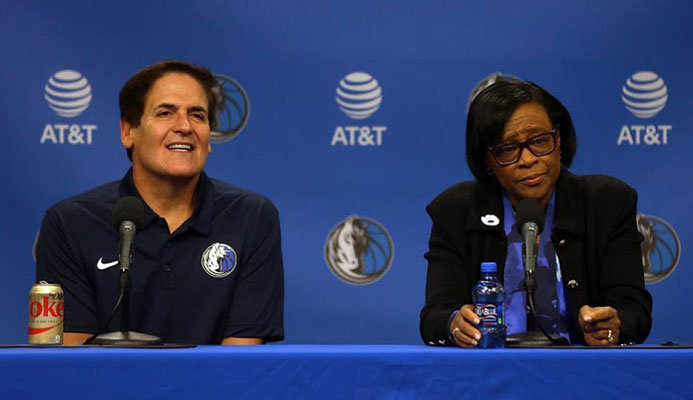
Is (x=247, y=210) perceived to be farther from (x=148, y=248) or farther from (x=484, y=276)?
(x=484, y=276)

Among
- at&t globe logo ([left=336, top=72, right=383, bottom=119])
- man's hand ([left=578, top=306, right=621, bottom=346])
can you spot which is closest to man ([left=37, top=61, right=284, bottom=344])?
at&t globe logo ([left=336, top=72, right=383, bottom=119])

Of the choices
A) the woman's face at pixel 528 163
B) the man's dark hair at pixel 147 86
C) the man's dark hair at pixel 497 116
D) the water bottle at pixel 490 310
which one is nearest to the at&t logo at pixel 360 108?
the man's dark hair at pixel 147 86

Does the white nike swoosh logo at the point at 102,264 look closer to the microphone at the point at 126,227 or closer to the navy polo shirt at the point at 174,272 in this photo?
the navy polo shirt at the point at 174,272

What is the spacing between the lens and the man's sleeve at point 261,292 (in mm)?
2877

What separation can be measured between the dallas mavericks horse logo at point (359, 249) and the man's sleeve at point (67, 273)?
1112 millimetres

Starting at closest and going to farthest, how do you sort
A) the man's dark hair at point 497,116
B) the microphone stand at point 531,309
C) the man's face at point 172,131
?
the microphone stand at point 531,309 → the man's dark hair at point 497,116 → the man's face at point 172,131

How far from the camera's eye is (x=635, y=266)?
2.69m

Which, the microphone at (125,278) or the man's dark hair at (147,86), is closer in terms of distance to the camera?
the microphone at (125,278)

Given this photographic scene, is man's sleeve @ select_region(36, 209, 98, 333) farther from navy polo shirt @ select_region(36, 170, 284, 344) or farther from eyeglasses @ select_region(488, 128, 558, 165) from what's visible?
eyeglasses @ select_region(488, 128, 558, 165)

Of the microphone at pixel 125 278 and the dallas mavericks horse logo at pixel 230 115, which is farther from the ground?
the dallas mavericks horse logo at pixel 230 115

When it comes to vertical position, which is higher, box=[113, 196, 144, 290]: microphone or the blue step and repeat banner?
the blue step and repeat banner

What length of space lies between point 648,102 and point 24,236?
238cm

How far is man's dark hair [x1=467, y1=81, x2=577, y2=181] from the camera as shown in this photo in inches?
109

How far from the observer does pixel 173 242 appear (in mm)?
2902
